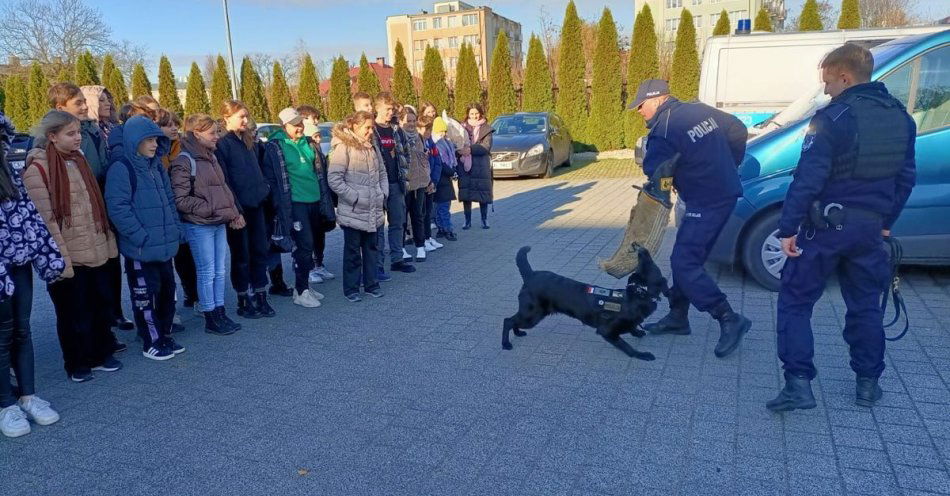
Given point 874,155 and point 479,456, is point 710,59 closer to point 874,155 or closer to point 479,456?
point 874,155

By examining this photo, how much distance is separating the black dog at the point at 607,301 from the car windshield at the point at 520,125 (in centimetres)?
1229

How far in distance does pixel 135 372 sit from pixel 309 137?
267 cm

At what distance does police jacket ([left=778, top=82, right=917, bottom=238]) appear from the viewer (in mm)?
3227

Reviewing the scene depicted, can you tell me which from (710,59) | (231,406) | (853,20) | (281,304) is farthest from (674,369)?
(853,20)

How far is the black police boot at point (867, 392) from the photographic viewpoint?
3594 mm

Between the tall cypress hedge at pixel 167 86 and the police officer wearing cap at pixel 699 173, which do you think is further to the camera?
the tall cypress hedge at pixel 167 86

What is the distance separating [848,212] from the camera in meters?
3.33

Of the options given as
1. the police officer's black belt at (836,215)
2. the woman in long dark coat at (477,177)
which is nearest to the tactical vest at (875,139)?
the police officer's black belt at (836,215)

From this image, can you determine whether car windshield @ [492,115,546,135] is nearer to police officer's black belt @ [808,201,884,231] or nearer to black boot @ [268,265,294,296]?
black boot @ [268,265,294,296]

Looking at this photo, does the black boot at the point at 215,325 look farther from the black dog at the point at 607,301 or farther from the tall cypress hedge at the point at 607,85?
the tall cypress hedge at the point at 607,85

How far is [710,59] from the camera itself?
39.3 ft

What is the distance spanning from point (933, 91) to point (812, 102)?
121 cm

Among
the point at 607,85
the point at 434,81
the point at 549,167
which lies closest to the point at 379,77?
the point at 434,81

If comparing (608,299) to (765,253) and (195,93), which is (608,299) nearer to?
(765,253)
